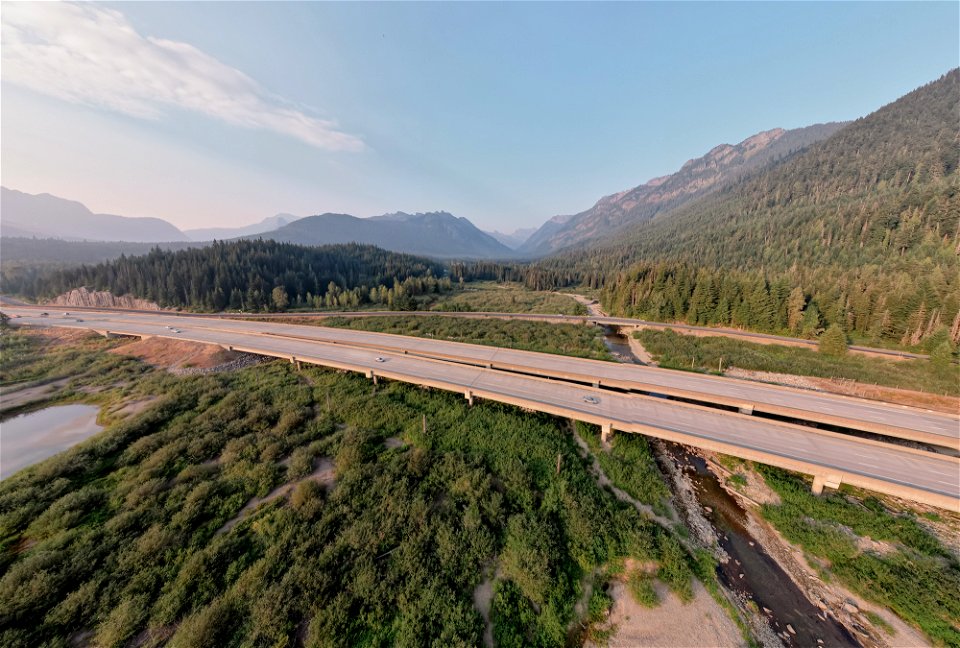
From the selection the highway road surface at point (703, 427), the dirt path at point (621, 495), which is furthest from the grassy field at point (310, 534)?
the highway road surface at point (703, 427)

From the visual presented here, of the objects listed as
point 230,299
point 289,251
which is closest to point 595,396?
point 230,299

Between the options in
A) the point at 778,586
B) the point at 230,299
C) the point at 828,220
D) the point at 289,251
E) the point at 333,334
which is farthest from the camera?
the point at 289,251

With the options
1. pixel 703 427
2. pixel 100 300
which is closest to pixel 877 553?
pixel 703 427

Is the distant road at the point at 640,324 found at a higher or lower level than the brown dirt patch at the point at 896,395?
higher

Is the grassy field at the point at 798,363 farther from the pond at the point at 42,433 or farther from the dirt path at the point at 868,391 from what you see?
the pond at the point at 42,433

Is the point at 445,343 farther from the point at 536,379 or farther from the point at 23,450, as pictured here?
the point at 23,450

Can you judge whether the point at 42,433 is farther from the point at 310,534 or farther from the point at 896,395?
the point at 896,395
